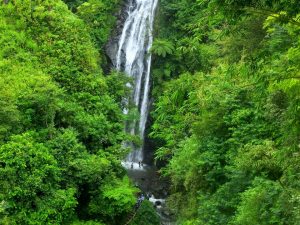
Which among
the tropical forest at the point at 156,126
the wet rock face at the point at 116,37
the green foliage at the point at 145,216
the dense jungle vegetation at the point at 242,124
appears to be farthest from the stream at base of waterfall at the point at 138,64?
the green foliage at the point at 145,216

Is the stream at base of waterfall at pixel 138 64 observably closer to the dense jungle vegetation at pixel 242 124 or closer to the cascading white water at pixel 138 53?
the cascading white water at pixel 138 53

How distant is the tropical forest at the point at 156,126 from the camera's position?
258 inches

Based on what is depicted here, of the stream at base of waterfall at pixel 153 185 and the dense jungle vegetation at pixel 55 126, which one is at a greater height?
the dense jungle vegetation at pixel 55 126

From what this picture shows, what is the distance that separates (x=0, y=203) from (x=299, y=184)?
668 centimetres

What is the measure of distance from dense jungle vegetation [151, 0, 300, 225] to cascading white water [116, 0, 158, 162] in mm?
5177

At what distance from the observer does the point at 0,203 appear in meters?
9.70

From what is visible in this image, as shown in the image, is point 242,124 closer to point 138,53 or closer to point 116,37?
point 138,53

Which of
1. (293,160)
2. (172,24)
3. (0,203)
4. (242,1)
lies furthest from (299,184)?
(172,24)

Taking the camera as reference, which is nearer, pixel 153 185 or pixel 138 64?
pixel 153 185

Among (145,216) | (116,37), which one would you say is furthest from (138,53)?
(145,216)

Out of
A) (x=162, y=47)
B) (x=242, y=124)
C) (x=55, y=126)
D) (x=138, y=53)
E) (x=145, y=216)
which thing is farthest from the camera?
(x=138, y=53)

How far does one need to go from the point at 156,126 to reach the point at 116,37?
32.9 feet

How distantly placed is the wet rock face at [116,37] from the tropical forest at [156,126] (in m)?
5.22

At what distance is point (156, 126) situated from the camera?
632 inches
